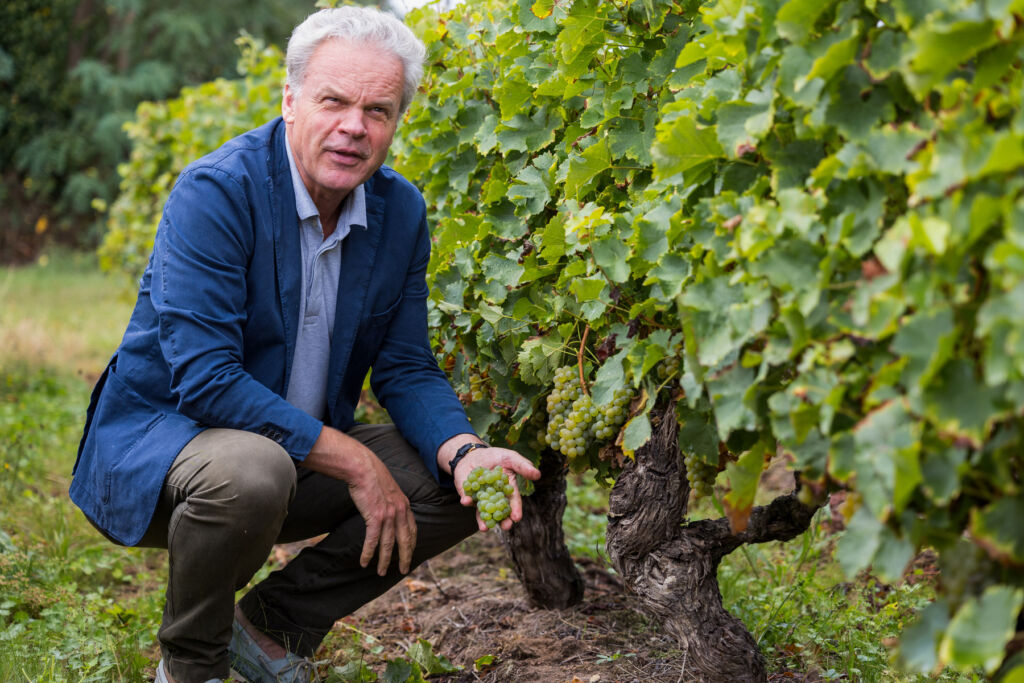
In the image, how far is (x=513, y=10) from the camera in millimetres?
2592

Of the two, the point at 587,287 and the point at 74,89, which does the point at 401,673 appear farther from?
the point at 74,89

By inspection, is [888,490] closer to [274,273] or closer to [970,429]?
[970,429]

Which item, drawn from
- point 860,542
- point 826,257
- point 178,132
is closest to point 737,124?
point 826,257

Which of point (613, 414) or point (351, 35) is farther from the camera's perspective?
point (351, 35)

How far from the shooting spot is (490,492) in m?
2.37

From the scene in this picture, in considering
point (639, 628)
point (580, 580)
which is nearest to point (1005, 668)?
point (639, 628)

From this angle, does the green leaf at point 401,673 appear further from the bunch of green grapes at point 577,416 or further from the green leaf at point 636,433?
the green leaf at point 636,433

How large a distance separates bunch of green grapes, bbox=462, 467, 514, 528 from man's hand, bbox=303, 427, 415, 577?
0.85 feet

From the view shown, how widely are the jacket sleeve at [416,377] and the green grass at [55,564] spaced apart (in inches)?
40.7

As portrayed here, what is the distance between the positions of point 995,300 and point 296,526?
2.05m

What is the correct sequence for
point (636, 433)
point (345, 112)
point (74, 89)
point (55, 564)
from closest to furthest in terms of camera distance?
point (636, 433)
point (345, 112)
point (55, 564)
point (74, 89)

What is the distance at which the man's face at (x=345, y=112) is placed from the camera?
2537mm

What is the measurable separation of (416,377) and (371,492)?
0.42 metres

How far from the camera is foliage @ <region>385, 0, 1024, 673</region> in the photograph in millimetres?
1257
